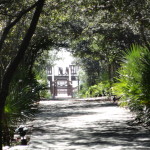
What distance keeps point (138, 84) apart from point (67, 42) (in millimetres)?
20131

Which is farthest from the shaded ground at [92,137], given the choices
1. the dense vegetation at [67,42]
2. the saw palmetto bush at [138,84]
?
the dense vegetation at [67,42]

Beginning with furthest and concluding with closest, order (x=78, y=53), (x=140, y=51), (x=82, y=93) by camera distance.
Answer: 1. (x=82, y=93)
2. (x=78, y=53)
3. (x=140, y=51)

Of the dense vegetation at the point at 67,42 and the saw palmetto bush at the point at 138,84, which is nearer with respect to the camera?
the dense vegetation at the point at 67,42

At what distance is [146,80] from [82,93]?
36.0 meters

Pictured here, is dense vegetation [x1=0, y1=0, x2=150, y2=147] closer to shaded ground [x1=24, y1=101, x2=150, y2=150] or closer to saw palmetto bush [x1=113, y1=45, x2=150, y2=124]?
saw palmetto bush [x1=113, y1=45, x2=150, y2=124]

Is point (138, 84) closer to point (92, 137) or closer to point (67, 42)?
point (92, 137)

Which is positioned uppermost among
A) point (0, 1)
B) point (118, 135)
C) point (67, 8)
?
point (67, 8)

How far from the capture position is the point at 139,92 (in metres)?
12.5

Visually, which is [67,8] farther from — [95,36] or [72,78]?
[72,78]

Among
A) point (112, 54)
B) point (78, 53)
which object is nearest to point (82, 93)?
point (78, 53)

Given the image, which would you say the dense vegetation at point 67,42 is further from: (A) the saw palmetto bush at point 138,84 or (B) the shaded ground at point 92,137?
(B) the shaded ground at point 92,137

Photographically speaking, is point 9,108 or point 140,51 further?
point 140,51

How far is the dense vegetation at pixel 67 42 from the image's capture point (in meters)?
9.53

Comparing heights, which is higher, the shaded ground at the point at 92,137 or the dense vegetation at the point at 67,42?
the dense vegetation at the point at 67,42
